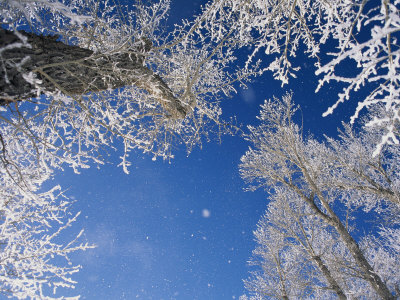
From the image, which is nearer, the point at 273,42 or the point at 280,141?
the point at 273,42

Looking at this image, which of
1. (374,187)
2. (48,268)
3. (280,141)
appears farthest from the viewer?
(280,141)

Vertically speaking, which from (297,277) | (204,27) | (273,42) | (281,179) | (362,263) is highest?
(204,27)

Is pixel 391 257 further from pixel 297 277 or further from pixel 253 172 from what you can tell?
pixel 253 172

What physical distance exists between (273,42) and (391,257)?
11.8 metres

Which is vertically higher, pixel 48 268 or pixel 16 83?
pixel 16 83

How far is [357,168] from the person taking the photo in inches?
290

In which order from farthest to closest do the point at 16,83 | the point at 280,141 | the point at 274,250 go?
the point at 274,250 → the point at 280,141 → the point at 16,83

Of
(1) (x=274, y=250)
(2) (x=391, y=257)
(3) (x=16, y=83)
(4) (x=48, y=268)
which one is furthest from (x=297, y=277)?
(3) (x=16, y=83)

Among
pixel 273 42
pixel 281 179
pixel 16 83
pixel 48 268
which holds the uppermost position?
pixel 281 179

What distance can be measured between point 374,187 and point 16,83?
8956 mm

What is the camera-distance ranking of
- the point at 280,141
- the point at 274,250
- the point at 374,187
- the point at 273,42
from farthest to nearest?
the point at 274,250 → the point at 280,141 → the point at 374,187 → the point at 273,42

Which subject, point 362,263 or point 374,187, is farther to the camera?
point 374,187

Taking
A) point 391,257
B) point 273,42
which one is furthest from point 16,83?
point 391,257

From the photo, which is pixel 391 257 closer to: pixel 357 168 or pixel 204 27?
pixel 357 168
